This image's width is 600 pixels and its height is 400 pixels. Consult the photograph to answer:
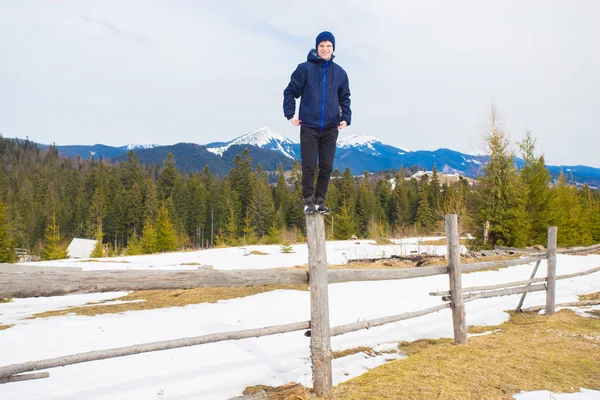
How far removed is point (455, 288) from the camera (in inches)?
210

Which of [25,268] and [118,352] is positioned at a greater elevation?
[25,268]

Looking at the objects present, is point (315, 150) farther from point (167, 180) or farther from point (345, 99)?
point (167, 180)

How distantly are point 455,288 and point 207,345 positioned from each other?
3.82m

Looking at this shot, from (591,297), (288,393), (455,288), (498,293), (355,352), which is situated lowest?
(591,297)

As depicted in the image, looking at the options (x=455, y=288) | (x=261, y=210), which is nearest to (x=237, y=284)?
(x=455, y=288)

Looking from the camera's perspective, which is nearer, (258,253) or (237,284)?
(237,284)

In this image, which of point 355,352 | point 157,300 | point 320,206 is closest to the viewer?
point 320,206

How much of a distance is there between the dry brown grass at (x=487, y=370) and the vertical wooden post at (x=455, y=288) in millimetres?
213

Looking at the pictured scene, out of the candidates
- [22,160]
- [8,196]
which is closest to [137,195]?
[8,196]

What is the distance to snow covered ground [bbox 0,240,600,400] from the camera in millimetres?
3898

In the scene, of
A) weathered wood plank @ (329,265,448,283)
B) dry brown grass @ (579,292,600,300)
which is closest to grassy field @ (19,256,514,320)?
weathered wood plank @ (329,265,448,283)

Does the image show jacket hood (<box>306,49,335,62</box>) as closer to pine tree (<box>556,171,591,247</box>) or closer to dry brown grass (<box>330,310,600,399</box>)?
dry brown grass (<box>330,310,600,399</box>)

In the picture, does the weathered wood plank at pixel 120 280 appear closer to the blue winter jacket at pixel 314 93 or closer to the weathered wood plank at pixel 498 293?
the blue winter jacket at pixel 314 93

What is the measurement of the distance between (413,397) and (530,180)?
20.1m
